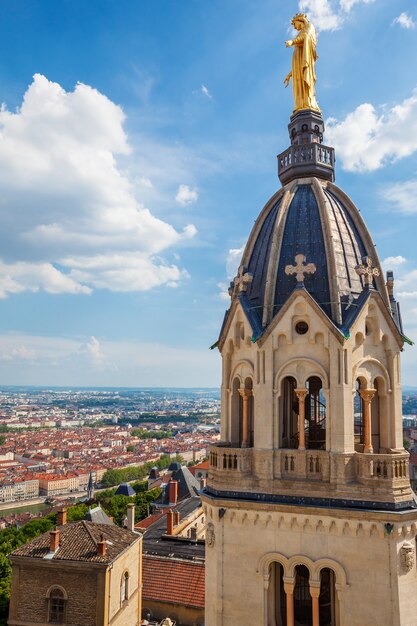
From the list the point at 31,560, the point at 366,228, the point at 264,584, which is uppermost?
the point at 366,228

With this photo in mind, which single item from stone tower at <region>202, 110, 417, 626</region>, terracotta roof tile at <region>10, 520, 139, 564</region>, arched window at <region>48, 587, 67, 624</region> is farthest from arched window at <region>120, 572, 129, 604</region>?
stone tower at <region>202, 110, 417, 626</region>

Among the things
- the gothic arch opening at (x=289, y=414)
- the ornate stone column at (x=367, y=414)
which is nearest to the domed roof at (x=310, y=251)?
the ornate stone column at (x=367, y=414)

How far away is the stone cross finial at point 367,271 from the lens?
18.2m

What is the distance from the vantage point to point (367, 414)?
17.7m

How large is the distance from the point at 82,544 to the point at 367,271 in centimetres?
2752

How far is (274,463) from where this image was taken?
17.2m

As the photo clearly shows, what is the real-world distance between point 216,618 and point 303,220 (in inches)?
544

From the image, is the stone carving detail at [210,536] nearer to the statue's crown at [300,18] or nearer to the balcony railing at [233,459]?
the balcony railing at [233,459]

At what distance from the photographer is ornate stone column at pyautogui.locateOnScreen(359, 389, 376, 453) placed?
17484mm

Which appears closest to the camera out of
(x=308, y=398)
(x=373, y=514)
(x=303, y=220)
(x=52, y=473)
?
(x=373, y=514)

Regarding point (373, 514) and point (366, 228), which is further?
point (366, 228)

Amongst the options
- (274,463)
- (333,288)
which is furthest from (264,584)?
(333,288)

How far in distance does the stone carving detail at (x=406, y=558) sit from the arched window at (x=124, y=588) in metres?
23.9

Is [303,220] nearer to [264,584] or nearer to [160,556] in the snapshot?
[264,584]
